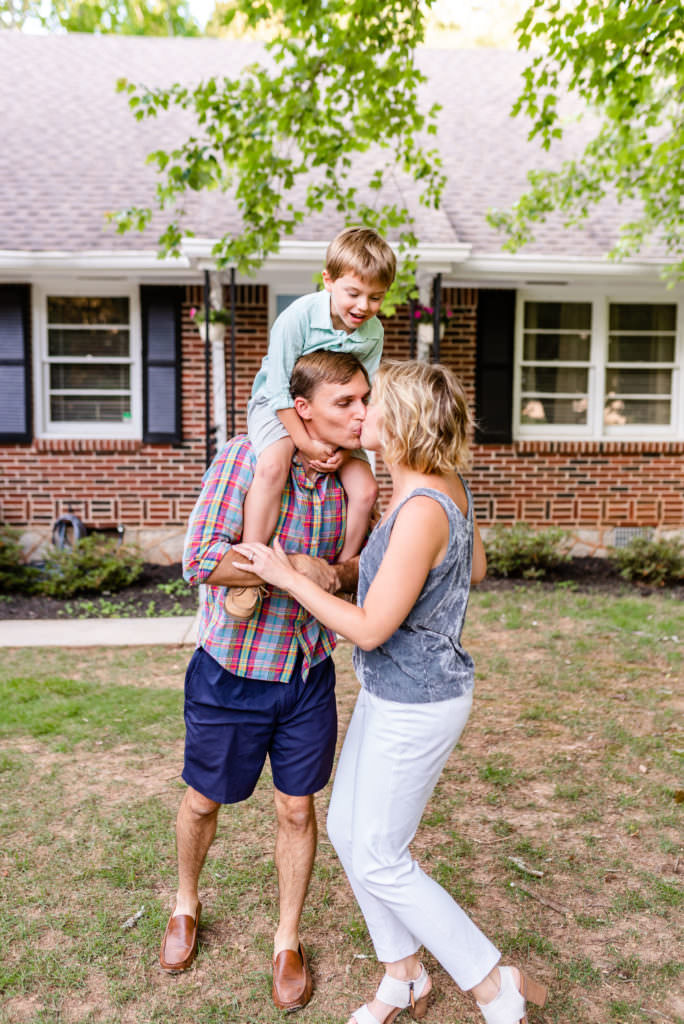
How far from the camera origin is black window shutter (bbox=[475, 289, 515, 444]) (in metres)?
9.15

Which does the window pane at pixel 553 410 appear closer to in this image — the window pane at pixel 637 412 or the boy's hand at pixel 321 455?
the window pane at pixel 637 412

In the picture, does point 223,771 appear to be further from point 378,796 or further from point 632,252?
point 632,252

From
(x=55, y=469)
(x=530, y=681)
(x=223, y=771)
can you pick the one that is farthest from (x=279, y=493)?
(x=55, y=469)

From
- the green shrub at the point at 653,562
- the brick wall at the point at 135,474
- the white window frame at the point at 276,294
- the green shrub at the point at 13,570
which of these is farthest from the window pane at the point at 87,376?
the green shrub at the point at 653,562

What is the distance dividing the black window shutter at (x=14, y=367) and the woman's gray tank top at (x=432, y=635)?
7.54 m

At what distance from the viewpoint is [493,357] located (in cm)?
917

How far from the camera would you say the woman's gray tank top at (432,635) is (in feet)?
6.81

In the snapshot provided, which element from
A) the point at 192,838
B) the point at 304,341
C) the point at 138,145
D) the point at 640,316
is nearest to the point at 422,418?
the point at 304,341

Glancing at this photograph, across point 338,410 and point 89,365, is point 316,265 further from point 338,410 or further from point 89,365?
point 338,410

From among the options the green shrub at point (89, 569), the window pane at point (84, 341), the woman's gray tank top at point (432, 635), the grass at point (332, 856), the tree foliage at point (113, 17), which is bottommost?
the grass at point (332, 856)

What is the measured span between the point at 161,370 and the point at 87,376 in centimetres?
91

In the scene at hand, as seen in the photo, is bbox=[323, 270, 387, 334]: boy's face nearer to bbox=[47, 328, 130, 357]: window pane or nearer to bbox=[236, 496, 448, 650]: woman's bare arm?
bbox=[236, 496, 448, 650]: woman's bare arm

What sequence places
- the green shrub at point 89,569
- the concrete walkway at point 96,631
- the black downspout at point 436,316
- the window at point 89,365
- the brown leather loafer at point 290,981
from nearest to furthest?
the brown leather loafer at point 290,981
the concrete walkway at point 96,631
the green shrub at point 89,569
the black downspout at point 436,316
the window at point 89,365

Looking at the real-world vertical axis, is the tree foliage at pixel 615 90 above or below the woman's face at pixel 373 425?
above
